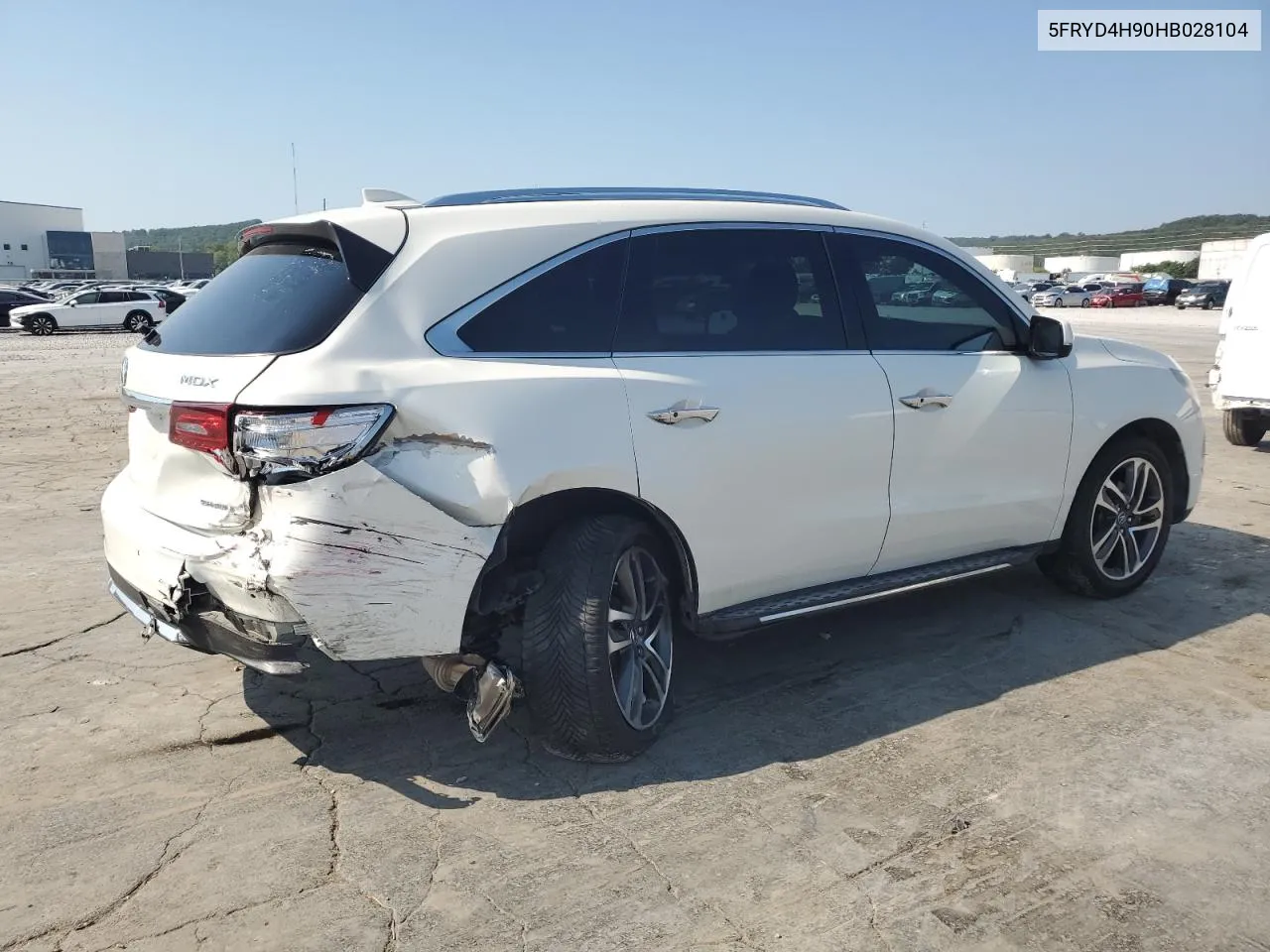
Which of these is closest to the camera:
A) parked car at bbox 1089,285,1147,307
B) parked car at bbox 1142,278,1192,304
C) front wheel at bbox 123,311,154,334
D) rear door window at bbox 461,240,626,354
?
rear door window at bbox 461,240,626,354

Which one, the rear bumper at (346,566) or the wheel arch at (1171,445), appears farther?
the wheel arch at (1171,445)

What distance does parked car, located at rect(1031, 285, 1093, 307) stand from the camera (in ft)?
199

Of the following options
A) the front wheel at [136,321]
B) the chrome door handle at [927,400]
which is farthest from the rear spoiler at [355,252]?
the front wheel at [136,321]

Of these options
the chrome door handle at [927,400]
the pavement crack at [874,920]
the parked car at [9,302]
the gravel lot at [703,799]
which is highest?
the parked car at [9,302]

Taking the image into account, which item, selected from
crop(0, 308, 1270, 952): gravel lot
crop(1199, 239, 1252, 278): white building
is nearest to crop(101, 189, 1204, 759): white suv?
crop(0, 308, 1270, 952): gravel lot

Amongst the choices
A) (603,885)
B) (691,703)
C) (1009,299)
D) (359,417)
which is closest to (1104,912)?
(603,885)

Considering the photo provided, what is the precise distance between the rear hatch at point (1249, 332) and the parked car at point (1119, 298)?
179 feet

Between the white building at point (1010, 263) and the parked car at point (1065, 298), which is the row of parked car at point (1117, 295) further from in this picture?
the white building at point (1010, 263)

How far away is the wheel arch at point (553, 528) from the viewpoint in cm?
342

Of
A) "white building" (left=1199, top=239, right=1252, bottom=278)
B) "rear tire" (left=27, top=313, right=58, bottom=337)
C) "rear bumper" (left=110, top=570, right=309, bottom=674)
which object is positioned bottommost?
"rear bumper" (left=110, top=570, right=309, bottom=674)

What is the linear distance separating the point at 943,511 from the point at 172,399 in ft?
10.2

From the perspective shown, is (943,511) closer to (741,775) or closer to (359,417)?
(741,775)

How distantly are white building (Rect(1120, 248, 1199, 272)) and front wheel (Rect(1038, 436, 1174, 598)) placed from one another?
387 feet

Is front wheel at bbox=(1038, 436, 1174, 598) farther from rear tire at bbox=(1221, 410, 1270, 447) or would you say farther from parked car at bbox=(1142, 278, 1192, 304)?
parked car at bbox=(1142, 278, 1192, 304)
